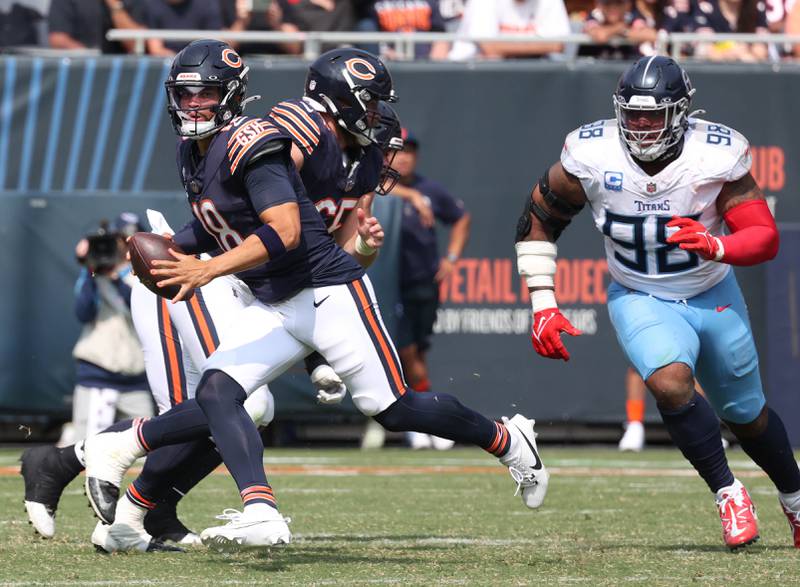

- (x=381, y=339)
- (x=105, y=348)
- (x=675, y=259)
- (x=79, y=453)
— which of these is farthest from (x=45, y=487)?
(x=105, y=348)

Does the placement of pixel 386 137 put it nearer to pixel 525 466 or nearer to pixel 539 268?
pixel 539 268

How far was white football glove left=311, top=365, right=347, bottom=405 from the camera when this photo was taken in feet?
16.4

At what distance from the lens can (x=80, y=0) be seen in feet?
34.3

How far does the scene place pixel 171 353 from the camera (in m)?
5.13

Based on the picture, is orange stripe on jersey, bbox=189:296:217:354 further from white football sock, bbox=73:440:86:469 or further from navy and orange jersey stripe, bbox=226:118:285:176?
navy and orange jersey stripe, bbox=226:118:285:176

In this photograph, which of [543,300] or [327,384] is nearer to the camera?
[327,384]

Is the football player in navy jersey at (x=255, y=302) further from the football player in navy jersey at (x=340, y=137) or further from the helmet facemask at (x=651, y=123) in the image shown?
the helmet facemask at (x=651, y=123)

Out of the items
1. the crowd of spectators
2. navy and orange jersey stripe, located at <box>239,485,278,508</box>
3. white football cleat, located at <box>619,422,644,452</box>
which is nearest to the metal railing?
the crowd of spectators

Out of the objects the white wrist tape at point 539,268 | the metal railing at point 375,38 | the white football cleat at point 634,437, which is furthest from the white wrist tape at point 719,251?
the metal railing at point 375,38

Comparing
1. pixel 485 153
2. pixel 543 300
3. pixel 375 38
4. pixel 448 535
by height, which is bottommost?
pixel 485 153

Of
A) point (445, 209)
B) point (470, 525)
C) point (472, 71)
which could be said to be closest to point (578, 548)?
point (470, 525)

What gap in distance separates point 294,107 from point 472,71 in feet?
17.9

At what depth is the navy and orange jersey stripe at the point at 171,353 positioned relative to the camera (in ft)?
16.8

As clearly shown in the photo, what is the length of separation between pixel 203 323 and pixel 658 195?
1540mm
